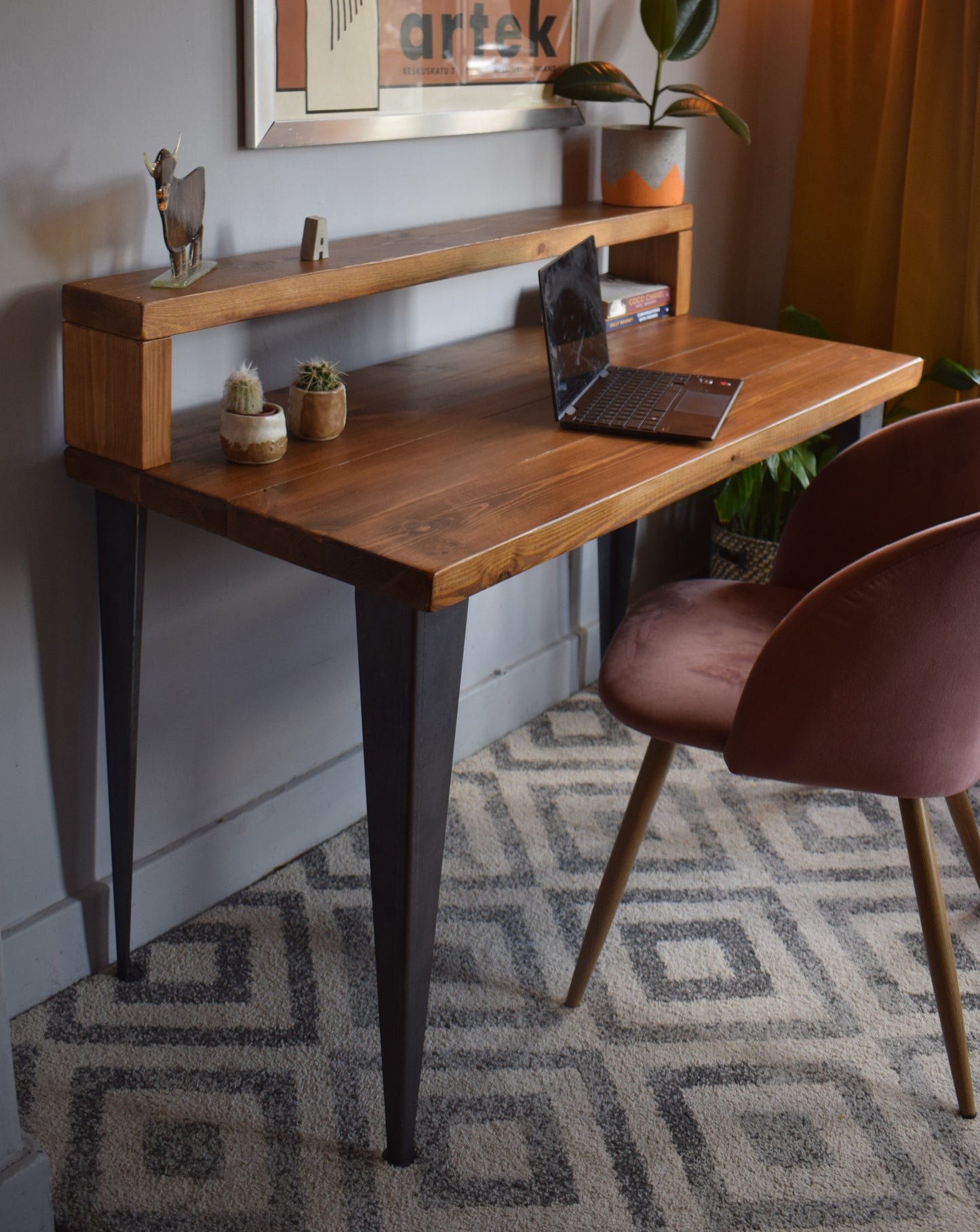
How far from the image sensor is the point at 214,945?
1.80 metres

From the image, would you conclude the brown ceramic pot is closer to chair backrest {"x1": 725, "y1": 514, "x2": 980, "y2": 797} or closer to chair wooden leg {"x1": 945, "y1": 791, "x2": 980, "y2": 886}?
chair backrest {"x1": 725, "y1": 514, "x2": 980, "y2": 797}

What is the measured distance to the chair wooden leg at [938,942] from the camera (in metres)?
1.49

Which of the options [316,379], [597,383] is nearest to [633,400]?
[597,383]

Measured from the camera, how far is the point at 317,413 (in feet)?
4.97

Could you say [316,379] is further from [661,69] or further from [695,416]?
[661,69]

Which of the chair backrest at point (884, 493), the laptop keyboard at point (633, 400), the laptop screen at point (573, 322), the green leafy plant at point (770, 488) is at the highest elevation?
the laptop screen at point (573, 322)

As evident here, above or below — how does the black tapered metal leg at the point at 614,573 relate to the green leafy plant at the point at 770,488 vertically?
below

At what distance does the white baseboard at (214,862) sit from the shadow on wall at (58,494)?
0.05 m

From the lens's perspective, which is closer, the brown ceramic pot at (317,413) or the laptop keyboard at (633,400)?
the brown ceramic pot at (317,413)

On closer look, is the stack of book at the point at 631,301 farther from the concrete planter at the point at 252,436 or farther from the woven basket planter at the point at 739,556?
the concrete planter at the point at 252,436

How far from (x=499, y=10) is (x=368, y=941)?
1417 mm

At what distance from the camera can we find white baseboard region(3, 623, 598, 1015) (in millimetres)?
1660

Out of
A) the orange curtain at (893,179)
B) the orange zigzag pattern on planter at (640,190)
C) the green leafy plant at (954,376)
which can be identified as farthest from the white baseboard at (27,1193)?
the orange curtain at (893,179)

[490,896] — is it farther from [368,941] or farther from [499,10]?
[499,10]
